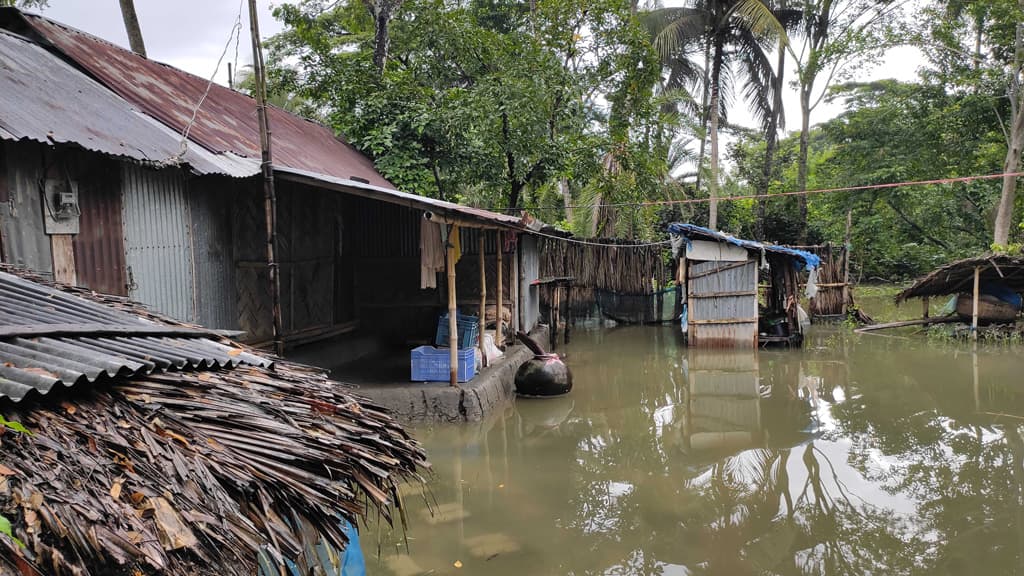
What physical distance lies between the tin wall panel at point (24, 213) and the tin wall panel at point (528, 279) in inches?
346

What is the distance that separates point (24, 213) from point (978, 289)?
18.2 meters

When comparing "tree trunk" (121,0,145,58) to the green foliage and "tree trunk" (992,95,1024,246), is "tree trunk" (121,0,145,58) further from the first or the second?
"tree trunk" (992,95,1024,246)

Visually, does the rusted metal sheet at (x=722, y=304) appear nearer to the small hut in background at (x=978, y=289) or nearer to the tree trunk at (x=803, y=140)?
the small hut in background at (x=978, y=289)

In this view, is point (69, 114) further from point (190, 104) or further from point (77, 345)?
point (77, 345)

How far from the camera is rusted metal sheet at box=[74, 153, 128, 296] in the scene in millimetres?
5699

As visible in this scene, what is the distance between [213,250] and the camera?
7539 millimetres

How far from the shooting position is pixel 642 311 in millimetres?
19422

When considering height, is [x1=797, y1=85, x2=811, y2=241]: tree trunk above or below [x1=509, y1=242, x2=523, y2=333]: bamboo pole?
above

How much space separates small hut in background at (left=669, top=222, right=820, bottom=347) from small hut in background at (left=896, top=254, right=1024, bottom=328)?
2.80 m

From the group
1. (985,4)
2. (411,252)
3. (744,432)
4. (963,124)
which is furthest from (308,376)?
(963,124)

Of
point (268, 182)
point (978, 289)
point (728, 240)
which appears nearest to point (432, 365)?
point (268, 182)

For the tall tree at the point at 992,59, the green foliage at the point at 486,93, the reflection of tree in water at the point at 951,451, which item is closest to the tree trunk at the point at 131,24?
the green foliage at the point at 486,93

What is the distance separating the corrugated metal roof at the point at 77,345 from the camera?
223 centimetres

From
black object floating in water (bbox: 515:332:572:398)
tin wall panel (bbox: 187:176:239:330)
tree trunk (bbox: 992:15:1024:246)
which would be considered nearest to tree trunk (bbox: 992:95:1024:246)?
tree trunk (bbox: 992:15:1024:246)
